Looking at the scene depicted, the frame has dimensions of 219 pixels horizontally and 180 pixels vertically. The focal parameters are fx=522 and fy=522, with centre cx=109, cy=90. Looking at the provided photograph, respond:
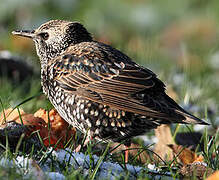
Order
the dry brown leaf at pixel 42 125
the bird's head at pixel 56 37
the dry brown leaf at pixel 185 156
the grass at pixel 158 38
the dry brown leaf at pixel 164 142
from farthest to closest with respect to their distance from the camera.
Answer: the grass at pixel 158 38 → the bird's head at pixel 56 37 → the dry brown leaf at pixel 164 142 → the dry brown leaf at pixel 185 156 → the dry brown leaf at pixel 42 125

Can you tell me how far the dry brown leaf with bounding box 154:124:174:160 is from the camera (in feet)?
16.7

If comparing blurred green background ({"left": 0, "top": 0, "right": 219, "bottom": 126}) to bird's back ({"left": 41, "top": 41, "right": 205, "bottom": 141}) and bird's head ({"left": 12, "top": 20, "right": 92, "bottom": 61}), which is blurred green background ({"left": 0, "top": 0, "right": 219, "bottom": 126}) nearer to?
bird's head ({"left": 12, "top": 20, "right": 92, "bottom": 61})

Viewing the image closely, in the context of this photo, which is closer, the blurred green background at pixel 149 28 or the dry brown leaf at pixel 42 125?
the dry brown leaf at pixel 42 125

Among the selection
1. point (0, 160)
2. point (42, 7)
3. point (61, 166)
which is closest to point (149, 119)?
point (61, 166)

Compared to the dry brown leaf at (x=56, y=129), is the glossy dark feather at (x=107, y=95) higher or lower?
higher

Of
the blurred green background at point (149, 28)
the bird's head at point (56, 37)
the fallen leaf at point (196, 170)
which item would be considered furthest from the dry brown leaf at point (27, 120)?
the blurred green background at point (149, 28)

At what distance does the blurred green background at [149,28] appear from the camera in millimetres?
8633

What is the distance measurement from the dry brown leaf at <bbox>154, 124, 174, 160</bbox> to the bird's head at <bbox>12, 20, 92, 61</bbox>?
1.31 meters

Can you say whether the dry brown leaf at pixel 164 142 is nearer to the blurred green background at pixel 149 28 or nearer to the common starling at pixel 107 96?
the common starling at pixel 107 96

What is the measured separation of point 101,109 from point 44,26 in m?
1.42

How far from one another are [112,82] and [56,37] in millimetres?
1102

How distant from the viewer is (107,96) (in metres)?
4.78

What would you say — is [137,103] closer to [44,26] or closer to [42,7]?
[44,26]

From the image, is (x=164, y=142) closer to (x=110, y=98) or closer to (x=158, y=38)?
(x=110, y=98)
